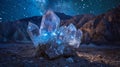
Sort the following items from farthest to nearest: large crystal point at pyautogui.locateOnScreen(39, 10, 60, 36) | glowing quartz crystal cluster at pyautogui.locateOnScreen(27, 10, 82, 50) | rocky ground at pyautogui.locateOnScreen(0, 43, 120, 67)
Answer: large crystal point at pyautogui.locateOnScreen(39, 10, 60, 36) < glowing quartz crystal cluster at pyautogui.locateOnScreen(27, 10, 82, 50) < rocky ground at pyautogui.locateOnScreen(0, 43, 120, 67)

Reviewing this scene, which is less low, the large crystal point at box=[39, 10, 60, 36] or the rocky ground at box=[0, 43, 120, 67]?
the large crystal point at box=[39, 10, 60, 36]

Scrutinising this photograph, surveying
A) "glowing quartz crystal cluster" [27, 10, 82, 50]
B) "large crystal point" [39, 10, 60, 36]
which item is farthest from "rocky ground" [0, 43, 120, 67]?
"large crystal point" [39, 10, 60, 36]

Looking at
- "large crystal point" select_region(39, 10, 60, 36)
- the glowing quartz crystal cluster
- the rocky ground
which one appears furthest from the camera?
"large crystal point" select_region(39, 10, 60, 36)

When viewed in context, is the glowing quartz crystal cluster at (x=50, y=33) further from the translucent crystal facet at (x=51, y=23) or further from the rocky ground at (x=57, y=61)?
the rocky ground at (x=57, y=61)

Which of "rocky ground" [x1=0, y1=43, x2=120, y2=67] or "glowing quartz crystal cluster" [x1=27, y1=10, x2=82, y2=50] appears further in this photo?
"glowing quartz crystal cluster" [x1=27, y1=10, x2=82, y2=50]

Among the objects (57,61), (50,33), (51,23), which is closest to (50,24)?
(51,23)

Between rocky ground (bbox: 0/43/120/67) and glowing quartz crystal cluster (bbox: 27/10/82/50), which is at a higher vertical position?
glowing quartz crystal cluster (bbox: 27/10/82/50)

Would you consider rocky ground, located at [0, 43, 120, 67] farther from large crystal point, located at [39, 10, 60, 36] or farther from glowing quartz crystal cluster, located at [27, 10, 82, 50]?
large crystal point, located at [39, 10, 60, 36]

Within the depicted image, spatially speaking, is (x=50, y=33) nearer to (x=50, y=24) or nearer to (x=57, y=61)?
(x=50, y=24)

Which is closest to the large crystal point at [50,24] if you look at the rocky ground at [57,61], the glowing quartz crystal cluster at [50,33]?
the glowing quartz crystal cluster at [50,33]

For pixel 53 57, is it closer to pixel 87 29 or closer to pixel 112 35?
pixel 112 35

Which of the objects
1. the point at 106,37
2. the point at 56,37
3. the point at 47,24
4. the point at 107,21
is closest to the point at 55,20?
the point at 47,24
